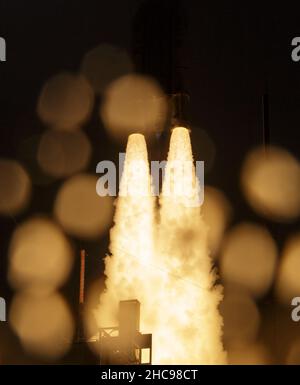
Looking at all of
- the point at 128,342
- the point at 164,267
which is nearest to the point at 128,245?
the point at 164,267

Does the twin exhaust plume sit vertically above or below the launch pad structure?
above

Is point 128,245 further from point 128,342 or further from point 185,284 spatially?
point 128,342

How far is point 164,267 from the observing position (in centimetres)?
4450

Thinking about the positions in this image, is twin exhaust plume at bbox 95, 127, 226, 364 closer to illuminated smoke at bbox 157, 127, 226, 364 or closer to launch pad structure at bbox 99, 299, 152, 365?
illuminated smoke at bbox 157, 127, 226, 364

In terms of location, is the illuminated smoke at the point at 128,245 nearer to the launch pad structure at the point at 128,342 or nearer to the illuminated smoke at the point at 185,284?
the illuminated smoke at the point at 185,284

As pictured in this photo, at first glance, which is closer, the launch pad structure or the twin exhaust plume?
the launch pad structure

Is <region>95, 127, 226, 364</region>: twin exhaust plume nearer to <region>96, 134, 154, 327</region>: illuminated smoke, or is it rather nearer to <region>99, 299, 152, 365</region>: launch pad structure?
<region>96, 134, 154, 327</region>: illuminated smoke

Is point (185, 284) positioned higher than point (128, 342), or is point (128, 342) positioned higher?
point (185, 284)

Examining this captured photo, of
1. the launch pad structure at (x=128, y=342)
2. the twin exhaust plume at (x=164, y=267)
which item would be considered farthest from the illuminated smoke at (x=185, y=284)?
the launch pad structure at (x=128, y=342)

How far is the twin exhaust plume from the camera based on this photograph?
43.7 metres

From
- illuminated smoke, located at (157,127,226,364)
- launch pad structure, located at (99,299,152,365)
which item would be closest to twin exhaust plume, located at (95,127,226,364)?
illuminated smoke, located at (157,127,226,364)

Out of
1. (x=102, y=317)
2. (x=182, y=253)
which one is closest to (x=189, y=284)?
(x=182, y=253)
